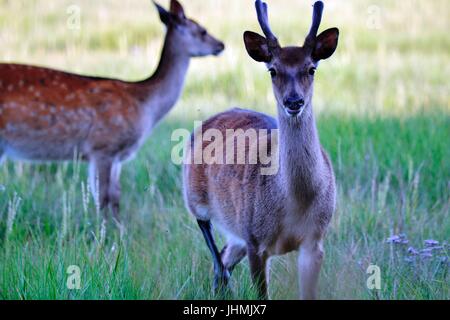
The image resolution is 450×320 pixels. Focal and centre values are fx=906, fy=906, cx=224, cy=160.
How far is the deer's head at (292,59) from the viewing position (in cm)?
386

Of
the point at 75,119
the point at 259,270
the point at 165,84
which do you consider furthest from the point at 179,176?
the point at 259,270

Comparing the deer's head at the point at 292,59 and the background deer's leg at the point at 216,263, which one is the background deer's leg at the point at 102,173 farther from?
the deer's head at the point at 292,59

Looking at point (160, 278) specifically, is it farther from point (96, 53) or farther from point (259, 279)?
point (96, 53)

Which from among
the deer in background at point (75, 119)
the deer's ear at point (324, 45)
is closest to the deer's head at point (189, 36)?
the deer in background at point (75, 119)

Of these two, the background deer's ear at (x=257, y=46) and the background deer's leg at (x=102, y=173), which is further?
the background deer's leg at (x=102, y=173)

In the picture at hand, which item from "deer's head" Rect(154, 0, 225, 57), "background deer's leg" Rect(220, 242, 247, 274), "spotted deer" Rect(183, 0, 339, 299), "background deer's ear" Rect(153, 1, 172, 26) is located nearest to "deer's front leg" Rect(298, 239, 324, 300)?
"spotted deer" Rect(183, 0, 339, 299)

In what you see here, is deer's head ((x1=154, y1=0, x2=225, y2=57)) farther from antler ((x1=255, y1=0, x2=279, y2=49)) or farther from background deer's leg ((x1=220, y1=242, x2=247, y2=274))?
antler ((x1=255, y1=0, x2=279, y2=49))

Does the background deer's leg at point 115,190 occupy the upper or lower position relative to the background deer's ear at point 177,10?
lower

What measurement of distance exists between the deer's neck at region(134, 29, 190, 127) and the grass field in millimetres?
366

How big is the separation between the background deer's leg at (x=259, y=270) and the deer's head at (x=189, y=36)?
13.2ft

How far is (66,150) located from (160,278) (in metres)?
2.78

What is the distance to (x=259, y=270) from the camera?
4.18 meters

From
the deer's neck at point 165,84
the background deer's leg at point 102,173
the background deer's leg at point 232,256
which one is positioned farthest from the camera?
the deer's neck at point 165,84

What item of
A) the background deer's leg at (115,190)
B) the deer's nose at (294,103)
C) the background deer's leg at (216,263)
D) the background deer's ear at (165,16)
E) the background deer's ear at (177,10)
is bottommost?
the background deer's leg at (216,263)
